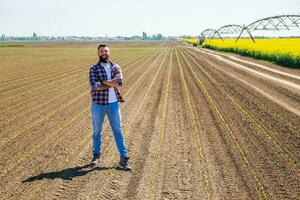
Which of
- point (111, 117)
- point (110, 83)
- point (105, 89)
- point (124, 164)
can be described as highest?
point (110, 83)

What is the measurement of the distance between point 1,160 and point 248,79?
1685 cm

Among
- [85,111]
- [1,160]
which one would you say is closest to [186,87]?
[85,111]

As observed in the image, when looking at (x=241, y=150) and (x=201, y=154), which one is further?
(x=241, y=150)

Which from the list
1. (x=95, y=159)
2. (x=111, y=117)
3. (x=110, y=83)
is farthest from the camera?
(x=95, y=159)

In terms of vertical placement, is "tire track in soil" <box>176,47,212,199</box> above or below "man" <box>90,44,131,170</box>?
below

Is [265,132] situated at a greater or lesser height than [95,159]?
lesser

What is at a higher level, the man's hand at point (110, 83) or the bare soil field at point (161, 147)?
the man's hand at point (110, 83)

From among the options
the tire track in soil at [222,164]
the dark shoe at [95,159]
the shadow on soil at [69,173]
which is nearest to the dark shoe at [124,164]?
the shadow on soil at [69,173]

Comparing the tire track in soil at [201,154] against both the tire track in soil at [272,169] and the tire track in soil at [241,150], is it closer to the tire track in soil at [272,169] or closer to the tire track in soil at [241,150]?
the tire track in soil at [241,150]

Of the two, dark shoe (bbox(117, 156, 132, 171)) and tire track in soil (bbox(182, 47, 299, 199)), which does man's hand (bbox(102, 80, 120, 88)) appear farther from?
tire track in soil (bbox(182, 47, 299, 199))

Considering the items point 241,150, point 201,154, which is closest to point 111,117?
point 201,154

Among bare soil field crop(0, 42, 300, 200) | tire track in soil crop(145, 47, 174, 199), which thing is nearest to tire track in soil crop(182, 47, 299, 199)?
bare soil field crop(0, 42, 300, 200)

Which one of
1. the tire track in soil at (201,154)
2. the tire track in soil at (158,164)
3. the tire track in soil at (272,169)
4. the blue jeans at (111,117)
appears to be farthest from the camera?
the blue jeans at (111,117)

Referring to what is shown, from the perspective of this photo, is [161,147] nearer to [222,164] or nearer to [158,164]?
[158,164]
